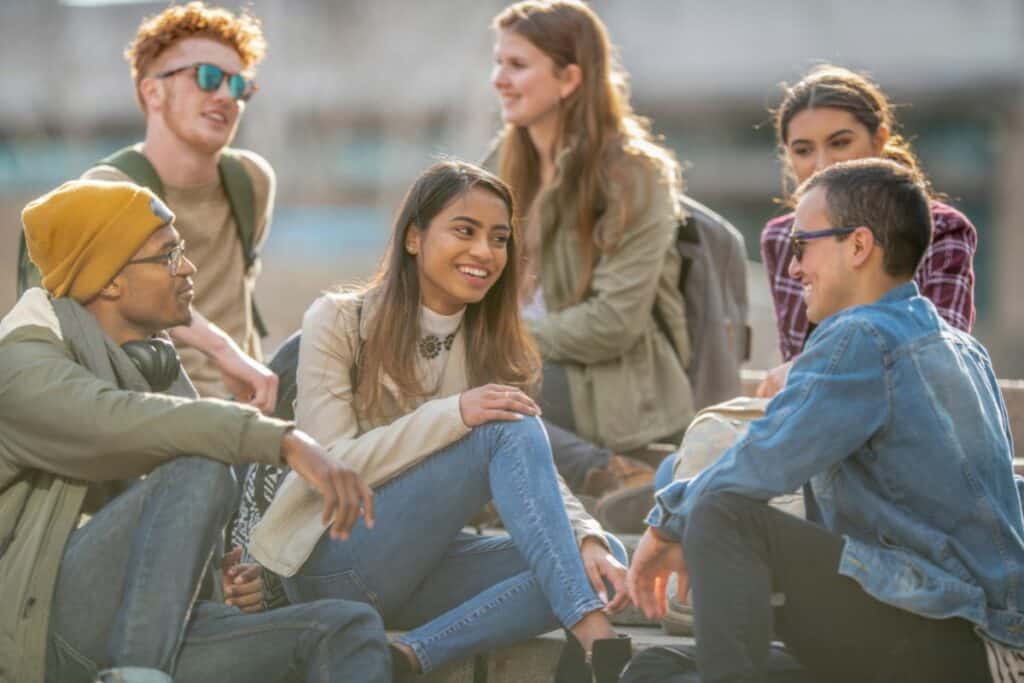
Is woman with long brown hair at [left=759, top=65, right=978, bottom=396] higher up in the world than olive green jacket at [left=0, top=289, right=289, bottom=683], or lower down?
higher up

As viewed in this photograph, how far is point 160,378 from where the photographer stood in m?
3.78

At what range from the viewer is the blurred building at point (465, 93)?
95.2ft

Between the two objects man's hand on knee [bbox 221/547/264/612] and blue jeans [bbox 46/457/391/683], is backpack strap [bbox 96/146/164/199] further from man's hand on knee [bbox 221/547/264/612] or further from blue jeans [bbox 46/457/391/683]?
blue jeans [bbox 46/457/391/683]

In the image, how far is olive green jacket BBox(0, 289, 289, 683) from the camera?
11.2ft

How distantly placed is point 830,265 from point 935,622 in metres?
0.74

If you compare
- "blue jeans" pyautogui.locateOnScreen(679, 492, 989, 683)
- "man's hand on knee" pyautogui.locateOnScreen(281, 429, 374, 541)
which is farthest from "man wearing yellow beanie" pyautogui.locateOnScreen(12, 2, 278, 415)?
"blue jeans" pyautogui.locateOnScreen(679, 492, 989, 683)

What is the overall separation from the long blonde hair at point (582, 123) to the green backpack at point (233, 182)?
2.78ft

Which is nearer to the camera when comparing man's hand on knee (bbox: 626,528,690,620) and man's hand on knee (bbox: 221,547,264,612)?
man's hand on knee (bbox: 626,528,690,620)

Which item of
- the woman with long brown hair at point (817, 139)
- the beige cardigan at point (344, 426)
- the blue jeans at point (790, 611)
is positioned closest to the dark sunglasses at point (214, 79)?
the beige cardigan at point (344, 426)

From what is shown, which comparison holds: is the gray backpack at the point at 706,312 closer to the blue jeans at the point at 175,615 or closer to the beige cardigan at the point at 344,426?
the beige cardigan at the point at 344,426

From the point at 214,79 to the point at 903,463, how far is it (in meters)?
2.94

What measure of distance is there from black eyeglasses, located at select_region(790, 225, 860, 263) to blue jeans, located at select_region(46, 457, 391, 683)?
1.16 m

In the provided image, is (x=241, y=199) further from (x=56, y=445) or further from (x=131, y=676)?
(x=131, y=676)

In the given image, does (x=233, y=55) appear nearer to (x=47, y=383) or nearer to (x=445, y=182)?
(x=445, y=182)
